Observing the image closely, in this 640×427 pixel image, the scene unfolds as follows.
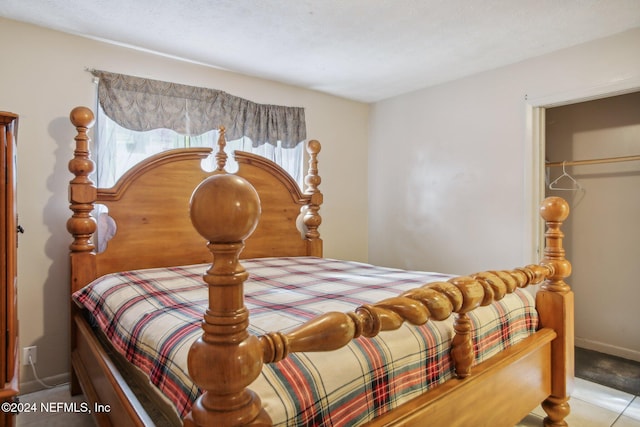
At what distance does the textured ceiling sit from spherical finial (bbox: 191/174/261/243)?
5.62ft

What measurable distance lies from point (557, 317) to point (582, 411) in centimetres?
84

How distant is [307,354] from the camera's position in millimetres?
883

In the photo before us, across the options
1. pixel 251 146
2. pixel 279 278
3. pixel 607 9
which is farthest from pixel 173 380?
pixel 607 9

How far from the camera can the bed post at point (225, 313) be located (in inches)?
23.5

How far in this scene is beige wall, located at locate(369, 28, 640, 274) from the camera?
2.52m

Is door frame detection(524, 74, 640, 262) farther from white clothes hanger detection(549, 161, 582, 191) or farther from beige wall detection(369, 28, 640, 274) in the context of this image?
white clothes hanger detection(549, 161, 582, 191)

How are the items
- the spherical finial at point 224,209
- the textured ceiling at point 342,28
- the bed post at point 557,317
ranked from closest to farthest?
the spherical finial at point 224,209, the bed post at point 557,317, the textured ceiling at point 342,28

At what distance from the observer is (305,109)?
11.2ft

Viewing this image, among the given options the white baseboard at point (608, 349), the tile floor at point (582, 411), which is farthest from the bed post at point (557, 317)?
the white baseboard at point (608, 349)

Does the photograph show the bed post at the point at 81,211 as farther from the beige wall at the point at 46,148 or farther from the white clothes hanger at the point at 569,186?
the white clothes hanger at the point at 569,186

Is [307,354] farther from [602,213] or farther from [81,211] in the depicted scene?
[602,213]

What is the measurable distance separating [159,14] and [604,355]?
3.85 meters

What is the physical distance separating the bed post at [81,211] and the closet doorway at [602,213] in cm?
328

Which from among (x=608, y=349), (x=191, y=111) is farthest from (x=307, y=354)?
(x=608, y=349)
